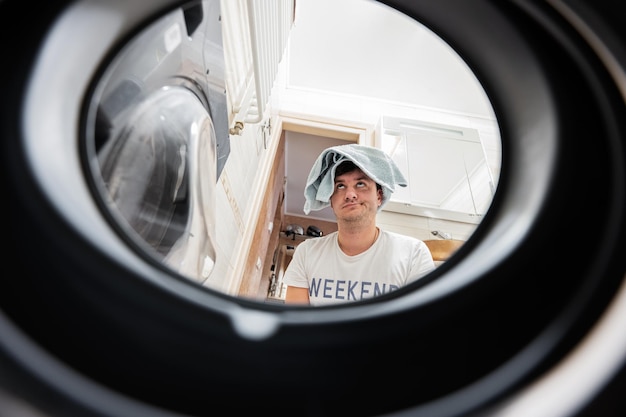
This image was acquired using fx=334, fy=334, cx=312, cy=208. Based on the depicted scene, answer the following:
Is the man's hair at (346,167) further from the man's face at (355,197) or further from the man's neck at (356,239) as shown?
the man's neck at (356,239)

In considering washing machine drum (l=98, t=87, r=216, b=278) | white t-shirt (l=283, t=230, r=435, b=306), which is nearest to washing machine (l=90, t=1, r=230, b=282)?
washing machine drum (l=98, t=87, r=216, b=278)

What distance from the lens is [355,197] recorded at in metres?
1.04

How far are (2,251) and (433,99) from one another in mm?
2181

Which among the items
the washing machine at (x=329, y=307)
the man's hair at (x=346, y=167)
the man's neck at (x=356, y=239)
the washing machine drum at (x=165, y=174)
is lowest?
the washing machine at (x=329, y=307)

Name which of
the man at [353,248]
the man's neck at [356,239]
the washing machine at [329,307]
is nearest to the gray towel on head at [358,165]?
the man at [353,248]

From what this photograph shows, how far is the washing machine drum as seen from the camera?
341 millimetres

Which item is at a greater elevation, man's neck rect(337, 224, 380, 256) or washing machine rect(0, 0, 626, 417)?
man's neck rect(337, 224, 380, 256)

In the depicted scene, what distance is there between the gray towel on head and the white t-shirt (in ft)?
0.56

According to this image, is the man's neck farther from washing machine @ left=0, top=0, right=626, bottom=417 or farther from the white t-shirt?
washing machine @ left=0, top=0, right=626, bottom=417

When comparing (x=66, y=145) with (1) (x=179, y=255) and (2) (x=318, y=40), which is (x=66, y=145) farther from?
(2) (x=318, y=40)

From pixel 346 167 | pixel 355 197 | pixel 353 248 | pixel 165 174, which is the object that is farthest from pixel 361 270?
pixel 165 174

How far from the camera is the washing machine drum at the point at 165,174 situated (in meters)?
0.34

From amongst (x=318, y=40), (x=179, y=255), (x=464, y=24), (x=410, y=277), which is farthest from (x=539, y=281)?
(x=318, y=40)

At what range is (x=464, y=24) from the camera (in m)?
0.27
